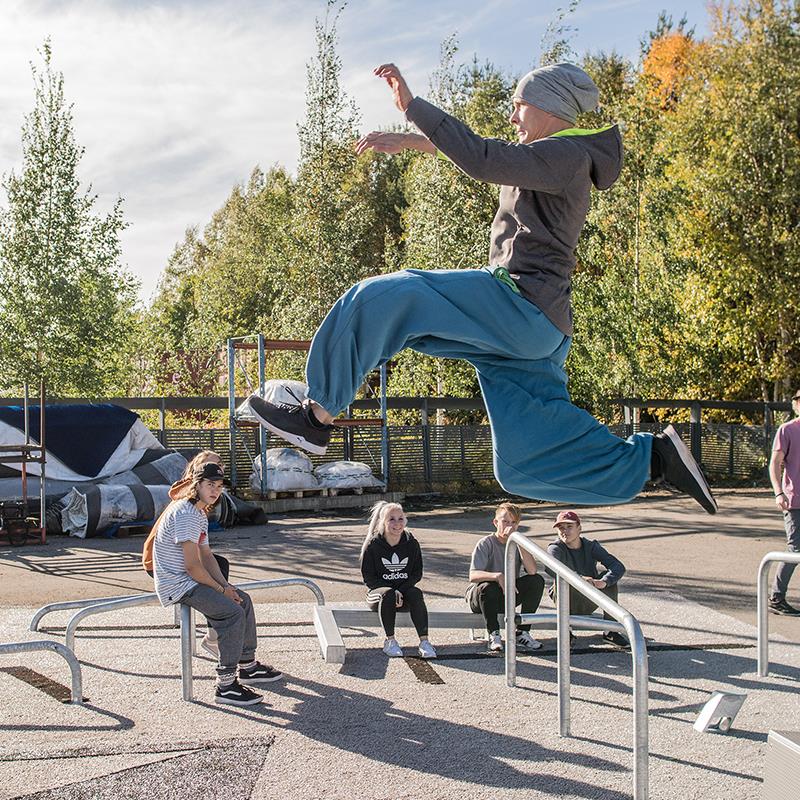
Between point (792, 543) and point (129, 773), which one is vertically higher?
point (792, 543)

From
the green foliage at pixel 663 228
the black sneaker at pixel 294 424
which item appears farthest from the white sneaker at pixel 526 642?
the green foliage at pixel 663 228

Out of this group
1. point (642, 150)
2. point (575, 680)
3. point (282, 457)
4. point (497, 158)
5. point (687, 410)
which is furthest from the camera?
point (687, 410)

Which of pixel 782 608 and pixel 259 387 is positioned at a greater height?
pixel 259 387

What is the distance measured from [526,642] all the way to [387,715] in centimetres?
201

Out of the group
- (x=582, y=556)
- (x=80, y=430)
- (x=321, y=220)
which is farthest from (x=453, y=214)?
(x=582, y=556)

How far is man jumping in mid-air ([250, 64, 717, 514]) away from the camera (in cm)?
288

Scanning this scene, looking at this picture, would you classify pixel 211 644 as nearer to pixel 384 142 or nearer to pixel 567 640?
pixel 567 640

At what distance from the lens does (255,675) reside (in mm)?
6824

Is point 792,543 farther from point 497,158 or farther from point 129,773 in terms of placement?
point 497,158

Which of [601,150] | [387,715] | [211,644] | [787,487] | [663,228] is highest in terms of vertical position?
[663,228]

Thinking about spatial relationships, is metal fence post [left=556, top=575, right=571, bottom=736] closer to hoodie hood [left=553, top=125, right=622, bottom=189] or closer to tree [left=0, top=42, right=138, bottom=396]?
hoodie hood [left=553, top=125, right=622, bottom=189]

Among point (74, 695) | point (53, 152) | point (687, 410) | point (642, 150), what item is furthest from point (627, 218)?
point (74, 695)

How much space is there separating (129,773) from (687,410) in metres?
21.2

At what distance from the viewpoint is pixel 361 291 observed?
2.91 m
